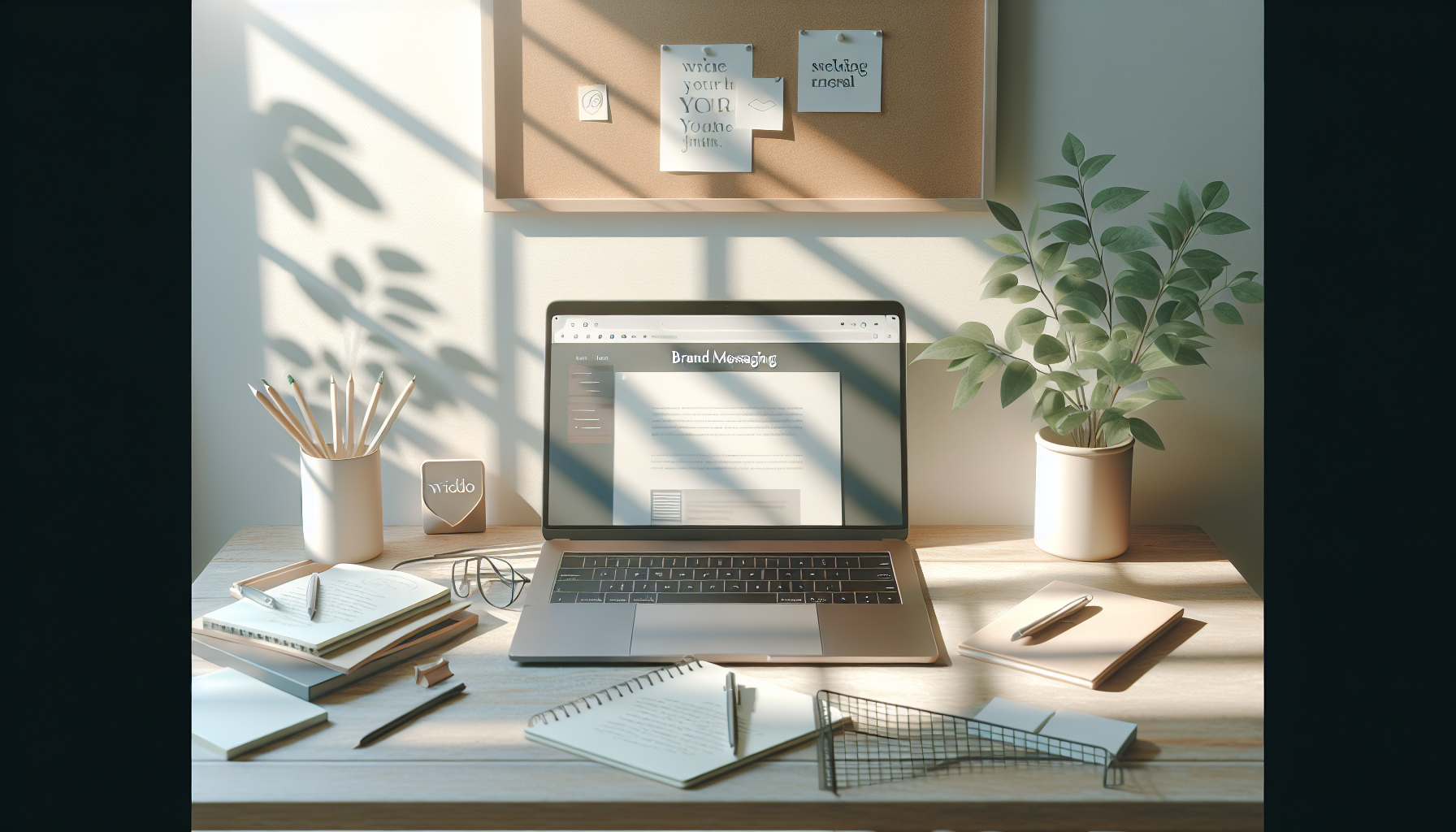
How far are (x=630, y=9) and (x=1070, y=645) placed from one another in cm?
95

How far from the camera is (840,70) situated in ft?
4.36

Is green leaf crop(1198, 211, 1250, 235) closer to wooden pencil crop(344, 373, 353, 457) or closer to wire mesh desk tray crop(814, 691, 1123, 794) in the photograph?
wire mesh desk tray crop(814, 691, 1123, 794)

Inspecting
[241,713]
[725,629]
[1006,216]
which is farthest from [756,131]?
[241,713]

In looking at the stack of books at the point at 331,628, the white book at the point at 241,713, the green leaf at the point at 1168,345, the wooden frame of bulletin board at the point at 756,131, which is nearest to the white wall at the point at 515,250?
the wooden frame of bulletin board at the point at 756,131

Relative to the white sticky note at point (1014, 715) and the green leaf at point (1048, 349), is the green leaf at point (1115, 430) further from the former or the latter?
the white sticky note at point (1014, 715)

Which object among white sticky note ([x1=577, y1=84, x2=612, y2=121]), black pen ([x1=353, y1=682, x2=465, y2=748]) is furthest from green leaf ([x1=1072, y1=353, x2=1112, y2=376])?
black pen ([x1=353, y1=682, x2=465, y2=748])

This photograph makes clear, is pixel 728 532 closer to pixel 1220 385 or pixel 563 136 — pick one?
pixel 563 136

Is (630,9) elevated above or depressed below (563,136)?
above

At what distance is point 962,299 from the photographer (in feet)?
4.58

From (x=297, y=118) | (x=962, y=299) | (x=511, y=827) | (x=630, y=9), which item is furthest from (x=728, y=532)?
(x=297, y=118)

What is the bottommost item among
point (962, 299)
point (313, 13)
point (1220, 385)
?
point (1220, 385)

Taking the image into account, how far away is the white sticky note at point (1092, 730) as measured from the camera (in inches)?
32.4

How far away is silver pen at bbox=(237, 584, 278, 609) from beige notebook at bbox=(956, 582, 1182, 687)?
71 cm

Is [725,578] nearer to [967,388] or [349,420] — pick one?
[967,388]
